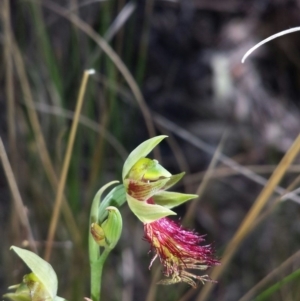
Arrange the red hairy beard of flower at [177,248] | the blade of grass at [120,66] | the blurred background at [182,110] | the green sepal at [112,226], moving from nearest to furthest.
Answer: the green sepal at [112,226] → the red hairy beard of flower at [177,248] → the blade of grass at [120,66] → the blurred background at [182,110]

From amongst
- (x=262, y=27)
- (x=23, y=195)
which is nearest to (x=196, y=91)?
(x=262, y=27)

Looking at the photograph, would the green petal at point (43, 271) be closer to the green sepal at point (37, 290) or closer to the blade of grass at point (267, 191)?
the green sepal at point (37, 290)

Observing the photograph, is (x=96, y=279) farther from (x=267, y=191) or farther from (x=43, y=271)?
(x=267, y=191)

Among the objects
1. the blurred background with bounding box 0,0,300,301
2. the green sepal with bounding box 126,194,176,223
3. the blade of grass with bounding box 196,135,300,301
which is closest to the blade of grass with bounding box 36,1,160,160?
the blurred background with bounding box 0,0,300,301

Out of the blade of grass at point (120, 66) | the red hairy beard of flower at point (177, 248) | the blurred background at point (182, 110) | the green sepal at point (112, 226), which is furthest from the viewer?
the blurred background at point (182, 110)

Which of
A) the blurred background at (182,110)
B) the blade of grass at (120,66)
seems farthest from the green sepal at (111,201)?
the blurred background at (182,110)

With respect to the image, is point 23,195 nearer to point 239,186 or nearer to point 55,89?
point 55,89

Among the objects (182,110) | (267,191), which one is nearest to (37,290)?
(267,191)
